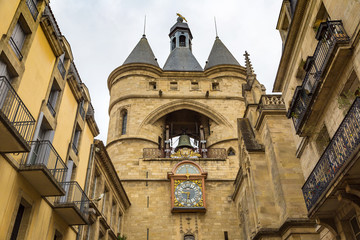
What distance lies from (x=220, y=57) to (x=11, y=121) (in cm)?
2435

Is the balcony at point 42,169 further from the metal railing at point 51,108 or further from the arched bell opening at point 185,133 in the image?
the arched bell opening at point 185,133

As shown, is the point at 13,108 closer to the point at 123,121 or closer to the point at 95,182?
the point at 95,182

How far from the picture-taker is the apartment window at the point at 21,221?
7.79 meters

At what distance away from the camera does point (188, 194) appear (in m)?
19.7

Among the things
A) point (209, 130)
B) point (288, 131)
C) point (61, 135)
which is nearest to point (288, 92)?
point (288, 131)

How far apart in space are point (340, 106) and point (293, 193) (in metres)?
5.31

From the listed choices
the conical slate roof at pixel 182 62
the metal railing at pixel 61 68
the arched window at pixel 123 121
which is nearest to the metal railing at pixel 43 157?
the metal railing at pixel 61 68

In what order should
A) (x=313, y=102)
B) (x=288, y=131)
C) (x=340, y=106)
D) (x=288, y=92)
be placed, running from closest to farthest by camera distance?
(x=340, y=106)
(x=313, y=102)
(x=288, y=92)
(x=288, y=131)

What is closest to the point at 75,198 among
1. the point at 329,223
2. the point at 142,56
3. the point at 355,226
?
the point at 329,223

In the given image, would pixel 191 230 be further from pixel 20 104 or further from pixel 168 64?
pixel 168 64

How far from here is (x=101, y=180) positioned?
14.3 meters

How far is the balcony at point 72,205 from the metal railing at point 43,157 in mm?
534

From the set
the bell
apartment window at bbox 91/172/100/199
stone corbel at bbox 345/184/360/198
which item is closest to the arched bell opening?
the bell

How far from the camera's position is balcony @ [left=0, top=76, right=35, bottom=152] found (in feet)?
20.6
